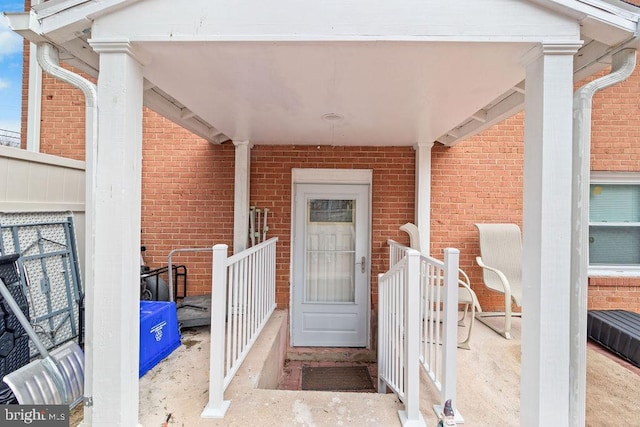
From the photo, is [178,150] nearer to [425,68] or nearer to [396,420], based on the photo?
[425,68]

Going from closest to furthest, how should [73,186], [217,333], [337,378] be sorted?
[217,333] < [73,186] < [337,378]

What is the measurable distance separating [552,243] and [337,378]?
2.86 meters

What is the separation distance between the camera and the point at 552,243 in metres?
1.61

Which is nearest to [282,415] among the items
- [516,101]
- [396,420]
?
[396,420]

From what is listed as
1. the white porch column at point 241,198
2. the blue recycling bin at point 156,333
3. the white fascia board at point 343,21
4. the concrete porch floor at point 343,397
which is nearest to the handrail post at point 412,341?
the concrete porch floor at point 343,397

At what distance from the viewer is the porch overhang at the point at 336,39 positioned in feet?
5.32

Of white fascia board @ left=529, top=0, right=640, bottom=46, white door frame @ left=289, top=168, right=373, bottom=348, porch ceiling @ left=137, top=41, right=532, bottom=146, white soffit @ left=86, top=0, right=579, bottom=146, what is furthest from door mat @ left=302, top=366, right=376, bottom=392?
white fascia board @ left=529, top=0, right=640, bottom=46

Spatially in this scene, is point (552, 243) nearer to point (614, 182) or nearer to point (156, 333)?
point (156, 333)

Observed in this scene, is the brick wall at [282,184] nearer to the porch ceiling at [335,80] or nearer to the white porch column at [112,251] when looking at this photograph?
the porch ceiling at [335,80]

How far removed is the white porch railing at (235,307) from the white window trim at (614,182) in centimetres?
420

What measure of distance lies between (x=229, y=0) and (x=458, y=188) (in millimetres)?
3506

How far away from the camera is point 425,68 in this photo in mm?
1908

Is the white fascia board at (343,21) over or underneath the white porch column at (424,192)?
A: over
